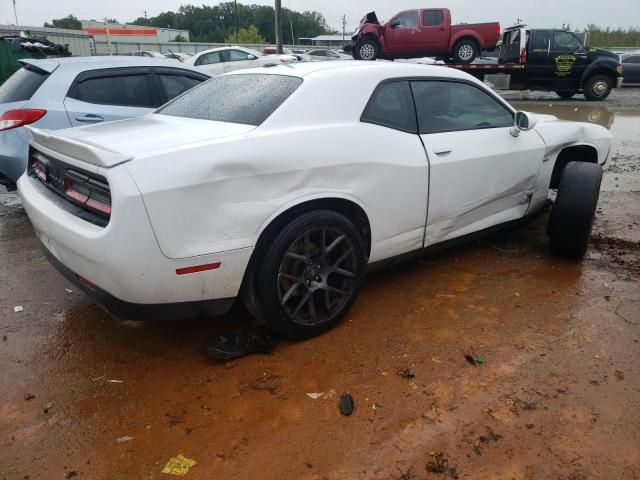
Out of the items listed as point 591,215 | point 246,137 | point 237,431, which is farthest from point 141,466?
point 591,215

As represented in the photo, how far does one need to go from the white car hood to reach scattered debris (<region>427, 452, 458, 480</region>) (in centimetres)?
180

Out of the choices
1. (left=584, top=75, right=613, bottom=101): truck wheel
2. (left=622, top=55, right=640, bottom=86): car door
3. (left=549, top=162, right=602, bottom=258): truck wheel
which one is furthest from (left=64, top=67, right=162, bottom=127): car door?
(left=622, top=55, right=640, bottom=86): car door

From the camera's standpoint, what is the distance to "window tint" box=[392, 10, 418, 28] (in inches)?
645

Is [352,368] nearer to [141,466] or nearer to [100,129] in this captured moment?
[141,466]

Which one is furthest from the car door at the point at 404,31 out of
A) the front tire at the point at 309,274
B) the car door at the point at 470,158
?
the front tire at the point at 309,274

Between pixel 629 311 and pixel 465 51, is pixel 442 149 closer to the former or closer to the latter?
pixel 629 311

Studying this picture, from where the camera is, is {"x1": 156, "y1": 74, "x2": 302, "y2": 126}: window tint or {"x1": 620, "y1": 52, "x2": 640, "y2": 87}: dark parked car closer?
{"x1": 156, "y1": 74, "x2": 302, "y2": 126}: window tint

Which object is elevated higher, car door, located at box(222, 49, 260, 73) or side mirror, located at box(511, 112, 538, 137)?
car door, located at box(222, 49, 260, 73)

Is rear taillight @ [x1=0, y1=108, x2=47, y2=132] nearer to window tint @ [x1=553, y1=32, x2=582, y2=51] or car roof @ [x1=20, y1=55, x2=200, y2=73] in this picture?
car roof @ [x1=20, y1=55, x2=200, y2=73]

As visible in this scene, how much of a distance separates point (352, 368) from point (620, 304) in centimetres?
193

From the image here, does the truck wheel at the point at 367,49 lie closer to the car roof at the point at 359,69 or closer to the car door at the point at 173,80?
the car door at the point at 173,80

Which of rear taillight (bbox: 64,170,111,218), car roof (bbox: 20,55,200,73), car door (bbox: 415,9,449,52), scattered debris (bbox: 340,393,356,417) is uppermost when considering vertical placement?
car door (bbox: 415,9,449,52)

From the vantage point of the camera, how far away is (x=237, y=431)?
2.31m

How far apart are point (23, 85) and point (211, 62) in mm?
11035
